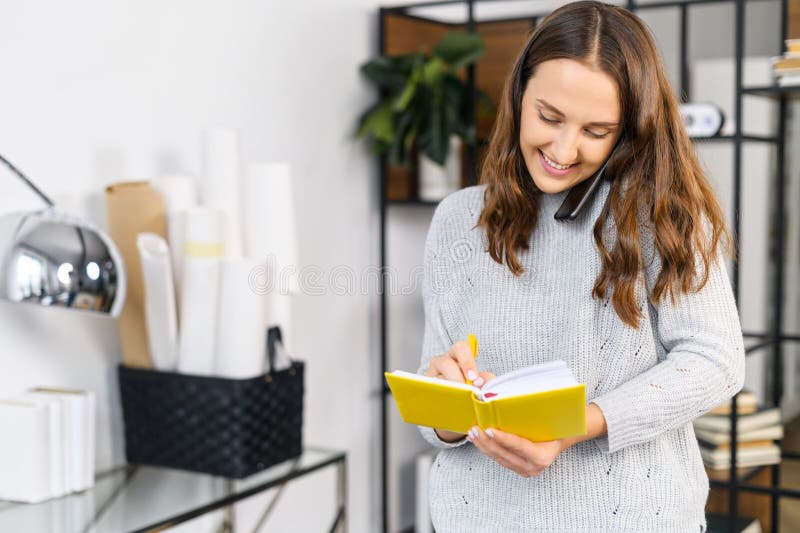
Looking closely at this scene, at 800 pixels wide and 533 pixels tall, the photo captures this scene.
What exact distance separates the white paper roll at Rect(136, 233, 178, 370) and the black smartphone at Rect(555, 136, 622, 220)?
2.73ft

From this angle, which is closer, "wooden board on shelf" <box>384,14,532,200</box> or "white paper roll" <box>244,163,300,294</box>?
"white paper roll" <box>244,163,300,294</box>

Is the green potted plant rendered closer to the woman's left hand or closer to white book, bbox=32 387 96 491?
white book, bbox=32 387 96 491

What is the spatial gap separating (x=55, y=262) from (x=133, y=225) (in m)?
0.30

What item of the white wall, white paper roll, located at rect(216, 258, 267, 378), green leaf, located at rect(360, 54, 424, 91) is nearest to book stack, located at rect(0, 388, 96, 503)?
the white wall

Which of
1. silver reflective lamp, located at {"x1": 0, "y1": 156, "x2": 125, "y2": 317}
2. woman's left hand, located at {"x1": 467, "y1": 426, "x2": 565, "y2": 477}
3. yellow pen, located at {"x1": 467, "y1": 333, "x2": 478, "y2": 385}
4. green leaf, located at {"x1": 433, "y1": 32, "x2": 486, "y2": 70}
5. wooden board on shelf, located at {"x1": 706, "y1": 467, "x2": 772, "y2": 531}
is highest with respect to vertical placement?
green leaf, located at {"x1": 433, "y1": 32, "x2": 486, "y2": 70}

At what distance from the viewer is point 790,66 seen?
2.38 m

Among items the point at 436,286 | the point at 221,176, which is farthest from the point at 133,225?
the point at 436,286

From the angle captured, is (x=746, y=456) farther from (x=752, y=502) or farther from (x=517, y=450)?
(x=517, y=450)

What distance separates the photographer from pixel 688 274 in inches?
44.8

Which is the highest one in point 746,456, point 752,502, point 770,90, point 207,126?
point 770,90

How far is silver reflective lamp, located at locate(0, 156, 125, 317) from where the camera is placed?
4.97 ft

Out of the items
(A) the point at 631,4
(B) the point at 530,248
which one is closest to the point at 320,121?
(A) the point at 631,4

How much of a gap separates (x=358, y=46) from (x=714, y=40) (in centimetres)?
239

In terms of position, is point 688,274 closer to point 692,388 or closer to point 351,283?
point 692,388
